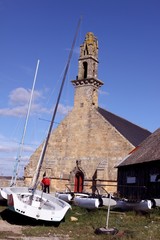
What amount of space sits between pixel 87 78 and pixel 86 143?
287 inches

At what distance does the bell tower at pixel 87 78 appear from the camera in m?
39.5

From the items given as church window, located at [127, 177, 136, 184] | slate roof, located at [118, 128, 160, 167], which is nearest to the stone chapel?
slate roof, located at [118, 128, 160, 167]

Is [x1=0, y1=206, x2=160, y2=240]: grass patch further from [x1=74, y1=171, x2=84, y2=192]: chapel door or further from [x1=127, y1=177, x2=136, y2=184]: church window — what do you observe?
[x1=74, y1=171, x2=84, y2=192]: chapel door

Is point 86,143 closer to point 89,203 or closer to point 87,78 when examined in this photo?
point 87,78

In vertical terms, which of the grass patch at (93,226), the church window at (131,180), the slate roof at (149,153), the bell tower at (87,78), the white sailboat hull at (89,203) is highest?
the bell tower at (87,78)

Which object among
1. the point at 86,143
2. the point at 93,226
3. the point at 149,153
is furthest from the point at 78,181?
the point at 93,226

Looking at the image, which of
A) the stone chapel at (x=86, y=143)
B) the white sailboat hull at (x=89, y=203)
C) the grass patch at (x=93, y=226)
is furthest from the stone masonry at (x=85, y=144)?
the grass patch at (x=93, y=226)

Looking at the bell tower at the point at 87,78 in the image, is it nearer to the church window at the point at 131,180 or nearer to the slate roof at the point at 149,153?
the slate roof at the point at 149,153

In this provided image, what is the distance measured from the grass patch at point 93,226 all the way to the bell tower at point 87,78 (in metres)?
22.3

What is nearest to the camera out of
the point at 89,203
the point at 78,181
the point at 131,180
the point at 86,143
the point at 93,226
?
the point at 93,226

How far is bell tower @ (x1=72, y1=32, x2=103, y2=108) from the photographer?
3947 centimetres

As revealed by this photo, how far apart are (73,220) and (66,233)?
9.44 ft

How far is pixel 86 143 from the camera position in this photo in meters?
37.8

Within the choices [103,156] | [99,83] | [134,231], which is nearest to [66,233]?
[134,231]
